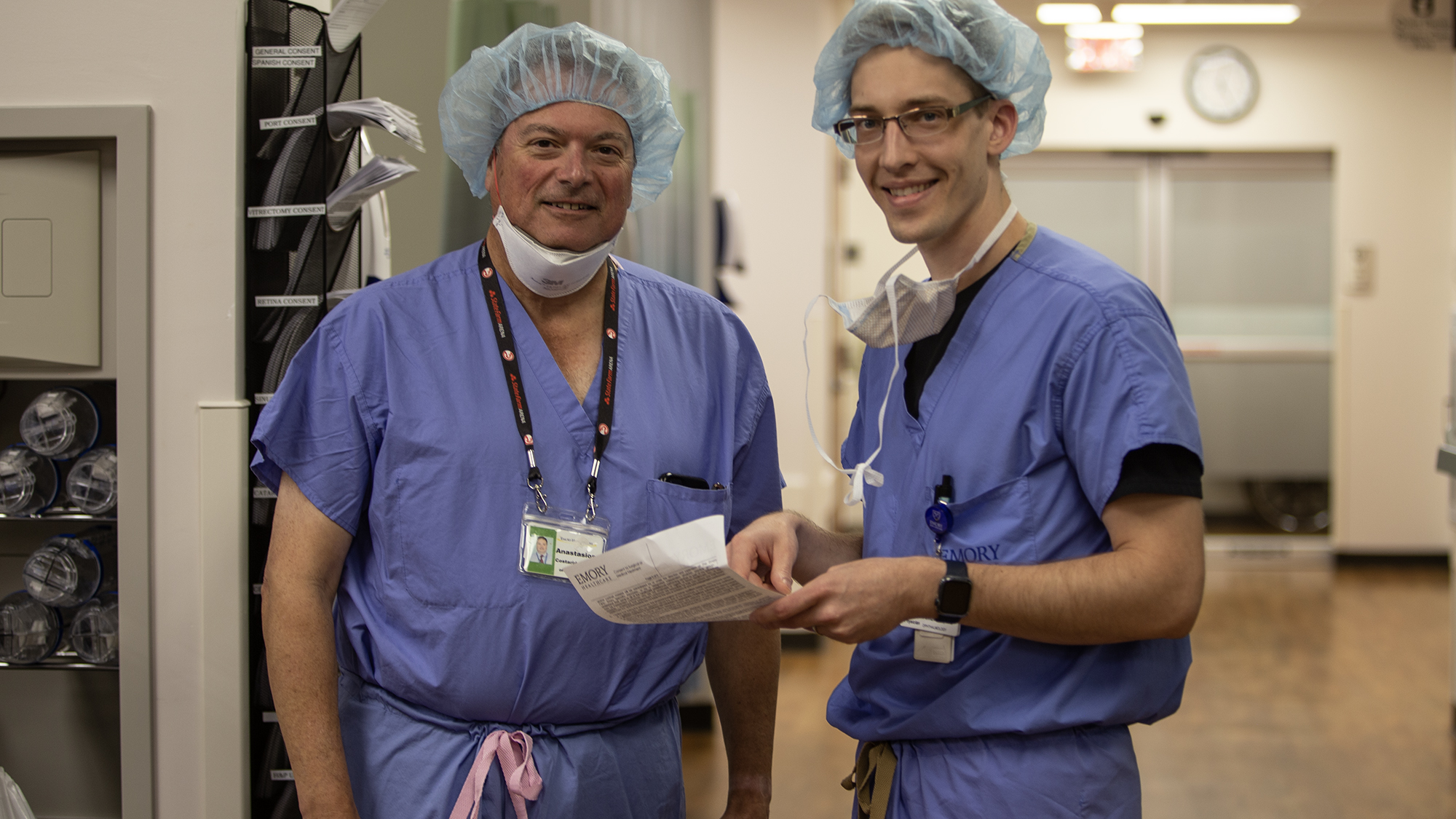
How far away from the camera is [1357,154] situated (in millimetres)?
6438

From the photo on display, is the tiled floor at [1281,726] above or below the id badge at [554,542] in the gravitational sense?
below

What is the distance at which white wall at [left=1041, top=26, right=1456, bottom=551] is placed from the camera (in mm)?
6402

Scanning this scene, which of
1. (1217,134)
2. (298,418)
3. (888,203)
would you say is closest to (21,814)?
(298,418)

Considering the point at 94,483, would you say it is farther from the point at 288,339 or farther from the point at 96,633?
the point at 288,339

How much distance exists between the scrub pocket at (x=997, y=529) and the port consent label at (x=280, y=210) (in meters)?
1.08

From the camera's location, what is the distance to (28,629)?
68.7 inches

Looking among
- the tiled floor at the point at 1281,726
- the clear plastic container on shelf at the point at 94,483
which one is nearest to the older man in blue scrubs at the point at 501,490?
the clear plastic container on shelf at the point at 94,483

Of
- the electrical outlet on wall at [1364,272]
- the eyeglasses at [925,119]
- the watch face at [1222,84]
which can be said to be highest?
the watch face at [1222,84]

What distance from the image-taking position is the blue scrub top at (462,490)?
1.28 metres

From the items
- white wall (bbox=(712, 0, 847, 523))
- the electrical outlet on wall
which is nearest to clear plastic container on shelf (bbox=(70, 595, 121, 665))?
white wall (bbox=(712, 0, 847, 523))

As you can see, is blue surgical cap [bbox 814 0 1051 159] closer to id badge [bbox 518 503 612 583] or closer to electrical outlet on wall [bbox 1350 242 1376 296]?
id badge [bbox 518 503 612 583]

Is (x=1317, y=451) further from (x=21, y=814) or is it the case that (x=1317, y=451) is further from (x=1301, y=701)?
(x=21, y=814)

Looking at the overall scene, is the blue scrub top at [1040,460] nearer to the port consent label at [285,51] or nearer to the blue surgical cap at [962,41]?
the blue surgical cap at [962,41]

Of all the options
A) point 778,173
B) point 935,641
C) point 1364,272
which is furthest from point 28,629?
point 1364,272
